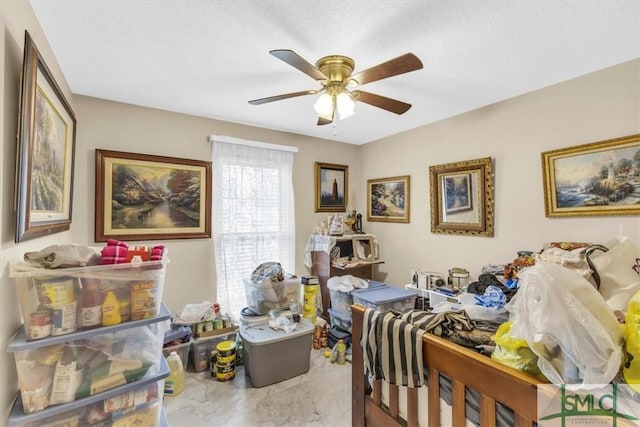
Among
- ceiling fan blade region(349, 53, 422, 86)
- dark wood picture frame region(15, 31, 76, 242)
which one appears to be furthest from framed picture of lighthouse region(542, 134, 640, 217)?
dark wood picture frame region(15, 31, 76, 242)

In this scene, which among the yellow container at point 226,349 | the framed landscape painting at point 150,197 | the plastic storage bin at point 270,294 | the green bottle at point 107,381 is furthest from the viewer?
the plastic storage bin at point 270,294

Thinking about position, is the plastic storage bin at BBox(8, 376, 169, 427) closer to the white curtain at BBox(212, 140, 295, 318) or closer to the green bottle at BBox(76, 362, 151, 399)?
the green bottle at BBox(76, 362, 151, 399)

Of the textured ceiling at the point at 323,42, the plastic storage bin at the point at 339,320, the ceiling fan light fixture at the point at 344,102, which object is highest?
the textured ceiling at the point at 323,42

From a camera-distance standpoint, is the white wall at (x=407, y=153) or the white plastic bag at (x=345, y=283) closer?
the white wall at (x=407, y=153)

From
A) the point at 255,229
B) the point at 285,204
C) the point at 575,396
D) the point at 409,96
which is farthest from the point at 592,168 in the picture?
the point at 255,229

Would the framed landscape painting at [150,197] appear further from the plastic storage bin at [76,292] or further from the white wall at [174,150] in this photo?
the plastic storage bin at [76,292]

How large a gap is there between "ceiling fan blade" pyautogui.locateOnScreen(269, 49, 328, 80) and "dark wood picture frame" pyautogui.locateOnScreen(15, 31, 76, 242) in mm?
1016

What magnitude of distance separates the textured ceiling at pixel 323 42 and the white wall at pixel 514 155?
156 mm

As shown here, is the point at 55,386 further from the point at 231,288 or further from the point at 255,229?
the point at 255,229

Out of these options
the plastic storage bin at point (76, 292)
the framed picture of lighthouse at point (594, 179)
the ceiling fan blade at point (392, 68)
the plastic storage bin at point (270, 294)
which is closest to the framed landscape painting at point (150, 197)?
the plastic storage bin at point (270, 294)

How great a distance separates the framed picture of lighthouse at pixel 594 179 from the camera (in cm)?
181

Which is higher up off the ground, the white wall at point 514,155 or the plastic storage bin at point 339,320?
the white wall at point 514,155

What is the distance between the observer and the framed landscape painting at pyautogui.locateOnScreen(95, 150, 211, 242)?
7.91ft

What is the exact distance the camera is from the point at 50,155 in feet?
4.98
